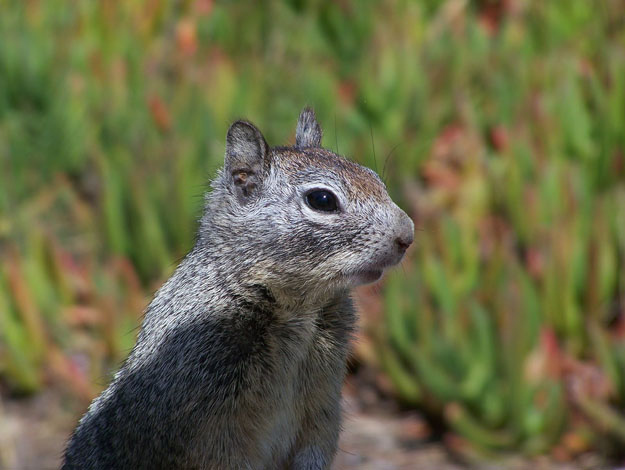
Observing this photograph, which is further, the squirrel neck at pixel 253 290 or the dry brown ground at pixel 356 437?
the dry brown ground at pixel 356 437

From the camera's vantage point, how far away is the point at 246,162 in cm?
249

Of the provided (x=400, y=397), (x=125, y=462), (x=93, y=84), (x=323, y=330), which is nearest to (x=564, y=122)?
(x=400, y=397)

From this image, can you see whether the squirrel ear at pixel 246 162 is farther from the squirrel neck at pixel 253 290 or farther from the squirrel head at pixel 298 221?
the squirrel neck at pixel 253 290

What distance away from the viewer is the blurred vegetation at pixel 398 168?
4.17 m

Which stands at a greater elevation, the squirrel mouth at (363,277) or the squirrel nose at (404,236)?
the squirrel nose at (404,236)

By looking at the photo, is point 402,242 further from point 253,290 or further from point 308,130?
point 308,130

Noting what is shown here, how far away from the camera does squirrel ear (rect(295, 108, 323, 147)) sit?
2689mm

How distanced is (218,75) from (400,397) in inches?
82.0

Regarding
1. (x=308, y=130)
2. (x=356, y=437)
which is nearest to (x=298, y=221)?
(x=308, y=130)

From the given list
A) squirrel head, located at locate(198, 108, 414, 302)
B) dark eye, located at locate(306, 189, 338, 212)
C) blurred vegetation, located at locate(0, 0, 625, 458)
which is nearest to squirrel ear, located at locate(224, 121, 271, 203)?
squirrel head, located at locate(198, 108, 414, 302)

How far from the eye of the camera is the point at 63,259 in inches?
188

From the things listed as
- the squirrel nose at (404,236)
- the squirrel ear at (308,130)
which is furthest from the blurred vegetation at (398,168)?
the squirrel nose at (404,236)

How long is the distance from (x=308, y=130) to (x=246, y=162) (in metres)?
0.28

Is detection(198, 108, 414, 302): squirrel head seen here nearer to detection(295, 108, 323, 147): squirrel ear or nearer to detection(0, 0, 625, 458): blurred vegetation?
detection(295, 108, 323, 147): squirrel ear
